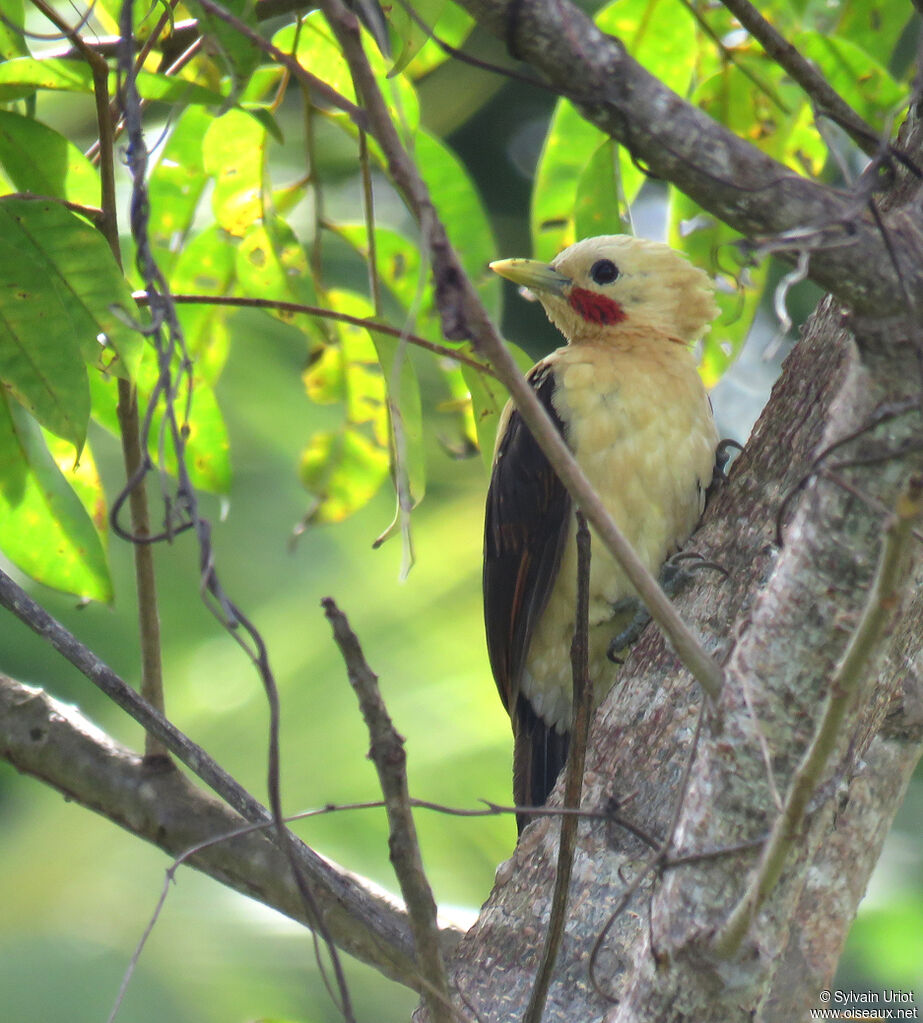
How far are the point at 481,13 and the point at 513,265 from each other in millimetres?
2009

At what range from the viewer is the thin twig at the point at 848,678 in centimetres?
109

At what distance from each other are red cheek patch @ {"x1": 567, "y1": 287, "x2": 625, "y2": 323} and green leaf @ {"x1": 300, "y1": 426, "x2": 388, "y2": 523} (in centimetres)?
69

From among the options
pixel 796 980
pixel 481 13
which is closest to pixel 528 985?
pixel 796 980

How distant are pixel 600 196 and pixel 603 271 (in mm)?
636

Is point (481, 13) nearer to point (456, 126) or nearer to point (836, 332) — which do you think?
point (836, 332)

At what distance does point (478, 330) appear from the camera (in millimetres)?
1254

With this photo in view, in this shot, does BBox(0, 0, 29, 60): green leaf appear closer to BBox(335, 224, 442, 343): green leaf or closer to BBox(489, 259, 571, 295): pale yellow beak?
BBox(335, 224, 442, 343): green leaf

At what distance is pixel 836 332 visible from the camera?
2346 mm

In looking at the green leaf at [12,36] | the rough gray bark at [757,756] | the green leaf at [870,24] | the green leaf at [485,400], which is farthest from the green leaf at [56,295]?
the green leaf at [870,24]

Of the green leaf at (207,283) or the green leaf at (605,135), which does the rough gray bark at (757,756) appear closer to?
the green leaf at (605,135)

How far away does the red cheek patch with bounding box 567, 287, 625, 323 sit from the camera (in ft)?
10.9

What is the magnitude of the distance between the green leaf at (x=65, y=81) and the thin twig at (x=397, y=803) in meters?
1.29

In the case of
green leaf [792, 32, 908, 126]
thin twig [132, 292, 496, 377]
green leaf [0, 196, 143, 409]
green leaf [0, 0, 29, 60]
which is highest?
green leaf [792, 32, 908, 126]

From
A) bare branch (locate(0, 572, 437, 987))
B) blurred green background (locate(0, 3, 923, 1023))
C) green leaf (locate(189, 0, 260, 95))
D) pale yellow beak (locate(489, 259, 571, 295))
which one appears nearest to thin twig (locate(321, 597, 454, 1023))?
bare branch (locate(0, 572, 437, 987))
